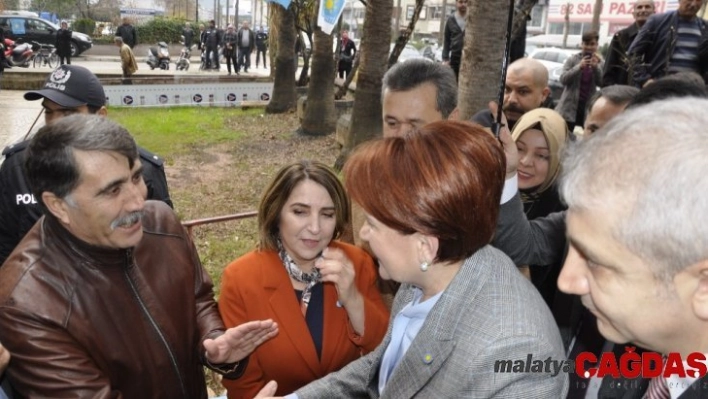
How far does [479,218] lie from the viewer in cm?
171

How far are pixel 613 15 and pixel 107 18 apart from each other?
44842 mm

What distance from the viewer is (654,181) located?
3.67ft

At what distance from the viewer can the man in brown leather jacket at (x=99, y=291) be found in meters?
1.99

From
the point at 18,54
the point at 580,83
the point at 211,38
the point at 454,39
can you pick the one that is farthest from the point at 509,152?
the point at 211,38

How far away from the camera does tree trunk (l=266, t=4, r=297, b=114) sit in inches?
574

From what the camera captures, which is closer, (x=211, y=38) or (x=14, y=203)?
(x=14, y=203)

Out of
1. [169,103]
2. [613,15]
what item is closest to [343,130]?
[169,103]

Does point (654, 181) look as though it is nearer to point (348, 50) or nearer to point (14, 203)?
point (14, 203)

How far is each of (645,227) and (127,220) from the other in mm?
1884

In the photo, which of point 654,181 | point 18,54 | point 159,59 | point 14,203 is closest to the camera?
point 654,181

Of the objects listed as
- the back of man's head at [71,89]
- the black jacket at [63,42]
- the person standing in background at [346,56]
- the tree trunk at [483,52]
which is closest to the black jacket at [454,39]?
the tree trunk at [483,52]

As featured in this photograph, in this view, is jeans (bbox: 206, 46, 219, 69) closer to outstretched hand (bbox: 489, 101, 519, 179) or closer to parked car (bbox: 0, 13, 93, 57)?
parked car (bbox: 0, 13, 93, 57)

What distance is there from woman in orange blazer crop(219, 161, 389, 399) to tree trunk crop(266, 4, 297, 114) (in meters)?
12.5

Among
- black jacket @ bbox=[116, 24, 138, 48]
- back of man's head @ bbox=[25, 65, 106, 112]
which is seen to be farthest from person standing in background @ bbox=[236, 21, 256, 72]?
back of man's head @ bbox=[25, 65, 106, 112]
